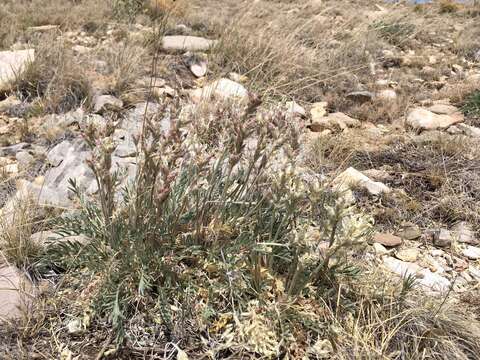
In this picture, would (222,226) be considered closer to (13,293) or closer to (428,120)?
(13,293)

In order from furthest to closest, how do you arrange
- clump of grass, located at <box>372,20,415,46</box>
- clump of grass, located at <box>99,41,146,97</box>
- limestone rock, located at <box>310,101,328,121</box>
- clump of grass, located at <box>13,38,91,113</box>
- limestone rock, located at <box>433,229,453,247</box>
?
clump of grass, located at <box>372,20,415,46</box> < limestone rock, located at <box>310,101,328,121</box> < clump of grass, located at <box>99,41,146,97</box> < clump of grass, located at <box>13,38,91,113</box> < limestone rock, located at <box>433,229,453,247</box>

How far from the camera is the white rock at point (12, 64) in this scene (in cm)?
395

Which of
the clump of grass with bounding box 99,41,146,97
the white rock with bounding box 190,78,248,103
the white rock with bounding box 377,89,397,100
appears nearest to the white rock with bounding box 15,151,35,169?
the clump of grass with bounding box 99,41,146,97

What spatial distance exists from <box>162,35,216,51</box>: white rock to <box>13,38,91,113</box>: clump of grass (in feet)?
4.47

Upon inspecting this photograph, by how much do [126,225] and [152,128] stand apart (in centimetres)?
50

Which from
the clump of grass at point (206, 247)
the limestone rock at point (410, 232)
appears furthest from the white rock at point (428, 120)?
the clump of grass at point (206, 247)

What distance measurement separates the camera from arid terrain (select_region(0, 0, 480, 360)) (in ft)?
5.31

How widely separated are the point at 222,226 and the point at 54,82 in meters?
2.86

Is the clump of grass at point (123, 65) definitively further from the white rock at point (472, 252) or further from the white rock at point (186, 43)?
the white rock at point (472, 252)

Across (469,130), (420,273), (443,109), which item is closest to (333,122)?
(469,130)

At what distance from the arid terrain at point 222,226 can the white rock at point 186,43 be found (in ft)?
3.40

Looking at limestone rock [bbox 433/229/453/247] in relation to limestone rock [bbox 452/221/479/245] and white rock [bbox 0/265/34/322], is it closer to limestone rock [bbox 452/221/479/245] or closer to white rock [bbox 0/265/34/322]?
limestone rock [bbox 452/221/479/245]

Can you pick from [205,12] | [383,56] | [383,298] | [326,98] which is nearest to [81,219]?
[383,298]

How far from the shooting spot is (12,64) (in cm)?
412
